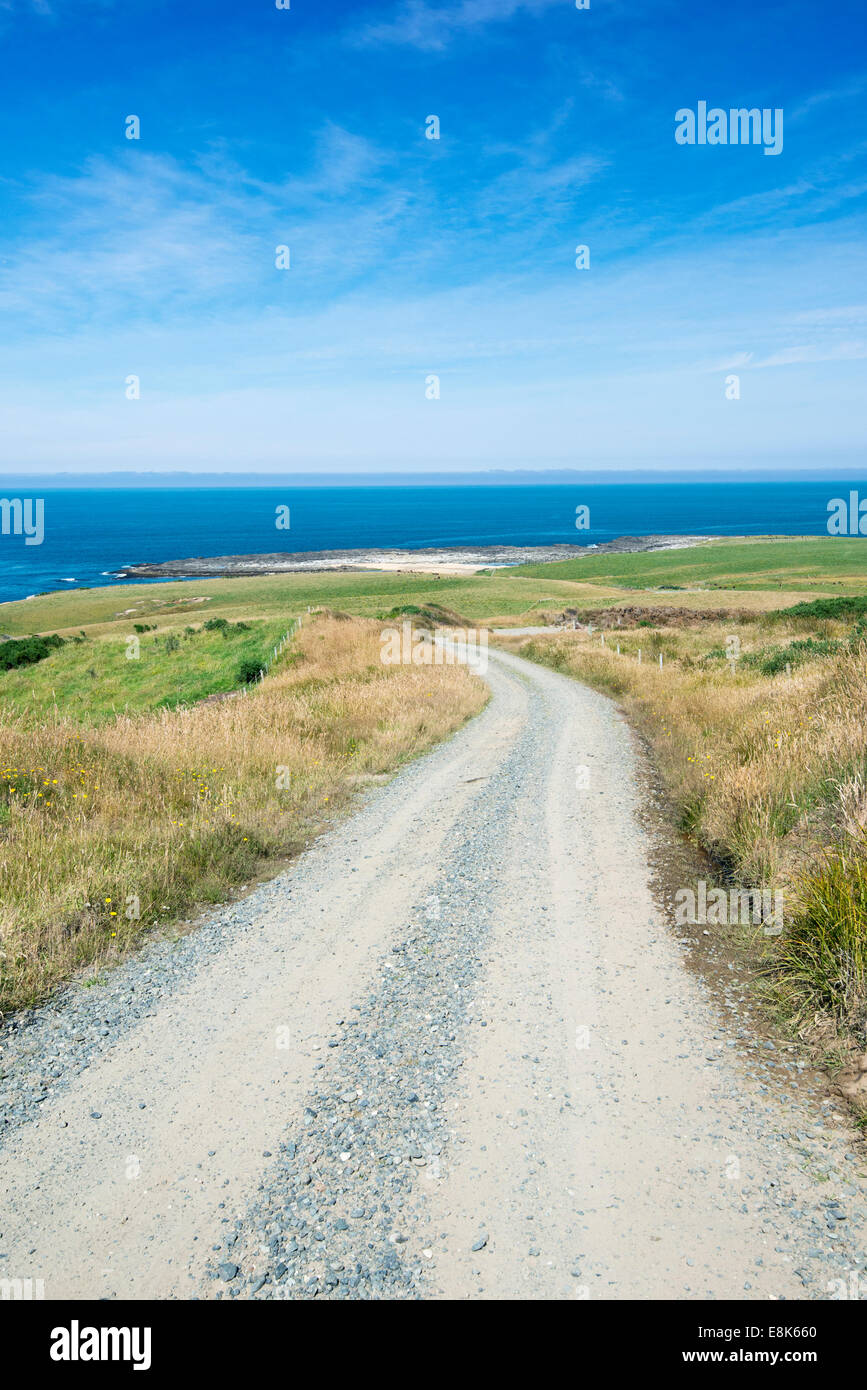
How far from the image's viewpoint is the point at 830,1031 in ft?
18.1

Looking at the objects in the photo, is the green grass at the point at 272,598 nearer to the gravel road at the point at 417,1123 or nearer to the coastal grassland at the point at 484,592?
the coastal grassland at the point at 484,592

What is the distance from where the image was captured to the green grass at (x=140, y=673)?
32.2 m

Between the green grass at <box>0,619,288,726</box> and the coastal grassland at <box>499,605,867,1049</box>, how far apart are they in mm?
20527

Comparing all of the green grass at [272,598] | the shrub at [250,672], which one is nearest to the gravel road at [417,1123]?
the shrub at [250,672]

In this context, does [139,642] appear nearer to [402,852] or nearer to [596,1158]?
[402,852]

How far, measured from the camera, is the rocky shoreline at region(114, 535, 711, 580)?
415 ft

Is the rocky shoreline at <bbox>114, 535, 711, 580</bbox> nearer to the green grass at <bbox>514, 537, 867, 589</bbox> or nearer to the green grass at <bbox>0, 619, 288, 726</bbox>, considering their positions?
the green grass at <bbox>514, 537, 867, 589</bbox>

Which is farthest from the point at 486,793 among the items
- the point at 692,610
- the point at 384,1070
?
the point at 692,610

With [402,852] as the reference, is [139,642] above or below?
above

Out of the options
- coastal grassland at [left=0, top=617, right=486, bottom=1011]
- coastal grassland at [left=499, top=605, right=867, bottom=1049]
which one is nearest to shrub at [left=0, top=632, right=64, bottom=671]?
coastal grassland at [left=0, top=617, right=486, bottom=1011]
